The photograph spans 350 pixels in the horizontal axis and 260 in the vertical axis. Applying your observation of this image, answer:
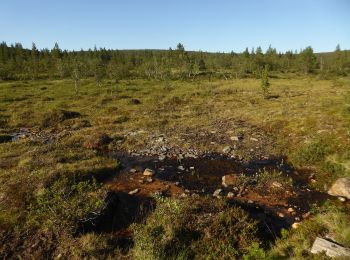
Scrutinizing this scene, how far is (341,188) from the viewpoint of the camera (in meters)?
13.9

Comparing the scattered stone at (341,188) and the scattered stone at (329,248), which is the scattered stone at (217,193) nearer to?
the scattered stone at (341,188)

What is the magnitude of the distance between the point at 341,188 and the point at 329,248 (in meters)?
7.31

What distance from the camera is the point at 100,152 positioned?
797 inches

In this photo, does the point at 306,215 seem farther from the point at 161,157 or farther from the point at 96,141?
the point at 96,141

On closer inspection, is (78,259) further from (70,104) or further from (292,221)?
(70,104)

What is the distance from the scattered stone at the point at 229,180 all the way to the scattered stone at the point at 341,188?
4492mm

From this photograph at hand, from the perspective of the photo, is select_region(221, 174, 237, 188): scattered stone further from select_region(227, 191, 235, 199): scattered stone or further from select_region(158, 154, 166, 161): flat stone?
select_region(158, 154, 166, 161): flat stone

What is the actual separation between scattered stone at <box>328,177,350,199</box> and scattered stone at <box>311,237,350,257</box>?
21.1ft

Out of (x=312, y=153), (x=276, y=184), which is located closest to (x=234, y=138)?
(x=312, y=153)

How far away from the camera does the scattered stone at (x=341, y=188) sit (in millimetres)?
13623

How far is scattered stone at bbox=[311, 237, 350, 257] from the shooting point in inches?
289

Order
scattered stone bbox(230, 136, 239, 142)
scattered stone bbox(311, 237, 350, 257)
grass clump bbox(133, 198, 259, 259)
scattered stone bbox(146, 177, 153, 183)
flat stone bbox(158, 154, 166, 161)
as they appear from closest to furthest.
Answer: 1. scattered stone bbox(311, 237, 350, 257)
2. grass clump bbox(133, 198, 259, 259)
3. scattered stone bbox(146, 177, 153, 183)
4. flat stone bbox(158, 154, 166, 161)
5. scattered stone bbox(230, 136, 239, 142)

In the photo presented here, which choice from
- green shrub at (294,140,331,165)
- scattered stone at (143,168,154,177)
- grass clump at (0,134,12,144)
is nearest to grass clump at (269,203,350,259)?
green shrub at (294,140,331,165)

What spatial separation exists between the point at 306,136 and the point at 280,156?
3.65m
